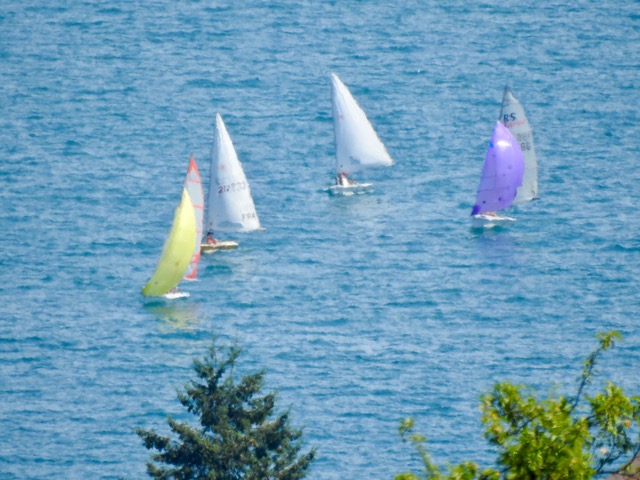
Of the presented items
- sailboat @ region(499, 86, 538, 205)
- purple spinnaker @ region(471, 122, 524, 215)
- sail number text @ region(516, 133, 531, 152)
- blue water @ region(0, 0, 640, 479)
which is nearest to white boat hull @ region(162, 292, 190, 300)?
blue water @ region(0, 0, 640, 479)

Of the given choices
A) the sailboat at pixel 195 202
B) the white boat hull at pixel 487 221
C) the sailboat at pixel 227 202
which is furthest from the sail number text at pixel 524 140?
the sailboat at pixel 195 202

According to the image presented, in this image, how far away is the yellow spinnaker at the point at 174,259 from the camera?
106 meters

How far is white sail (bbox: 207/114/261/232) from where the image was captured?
11581 centimetres

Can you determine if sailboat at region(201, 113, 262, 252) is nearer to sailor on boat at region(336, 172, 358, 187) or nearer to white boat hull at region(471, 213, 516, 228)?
sailor on boat at region(336, 172, 358, 187)

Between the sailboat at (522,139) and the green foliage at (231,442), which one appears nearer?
the green foliage at (231,442)

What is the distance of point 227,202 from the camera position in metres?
116

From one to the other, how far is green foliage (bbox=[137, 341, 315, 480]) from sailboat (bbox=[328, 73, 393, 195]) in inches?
2581

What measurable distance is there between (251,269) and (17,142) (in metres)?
45.0

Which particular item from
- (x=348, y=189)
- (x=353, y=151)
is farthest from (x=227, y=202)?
(x=353, y=151)

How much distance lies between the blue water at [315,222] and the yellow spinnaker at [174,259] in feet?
3.76

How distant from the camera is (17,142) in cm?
15100

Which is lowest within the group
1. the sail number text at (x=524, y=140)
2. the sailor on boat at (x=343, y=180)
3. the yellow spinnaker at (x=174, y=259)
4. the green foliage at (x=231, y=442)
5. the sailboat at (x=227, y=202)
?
the green foliage at (x=231, y=442)

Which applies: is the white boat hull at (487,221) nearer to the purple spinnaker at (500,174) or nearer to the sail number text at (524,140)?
the purple spinnaker at (500,174)

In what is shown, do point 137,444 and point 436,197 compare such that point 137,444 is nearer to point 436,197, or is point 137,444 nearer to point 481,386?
point 481,386
